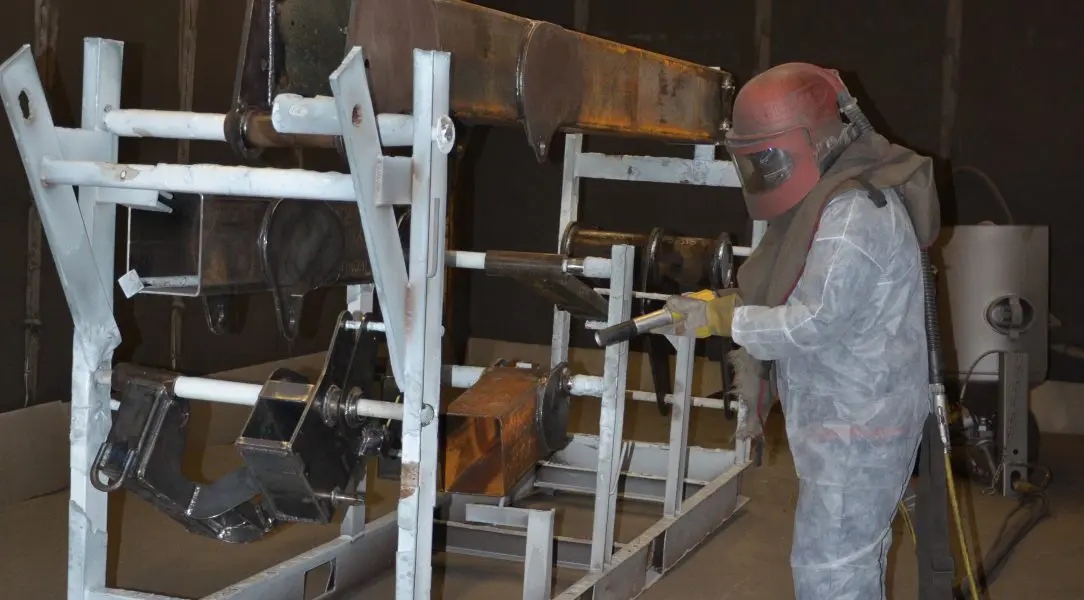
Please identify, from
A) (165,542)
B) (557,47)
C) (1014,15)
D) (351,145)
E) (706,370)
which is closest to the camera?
(351,145)

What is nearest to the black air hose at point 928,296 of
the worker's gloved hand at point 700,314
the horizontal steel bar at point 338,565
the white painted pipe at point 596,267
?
the worker's gloved hand at point 700,314

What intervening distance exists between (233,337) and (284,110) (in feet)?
11.6

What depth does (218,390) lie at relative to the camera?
2188mm

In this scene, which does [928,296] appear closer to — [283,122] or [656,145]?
[283,122]

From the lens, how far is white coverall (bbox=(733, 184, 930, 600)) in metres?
2.23

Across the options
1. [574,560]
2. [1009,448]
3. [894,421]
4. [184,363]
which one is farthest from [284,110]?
[1009,448]

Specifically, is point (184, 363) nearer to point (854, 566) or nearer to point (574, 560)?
point (574, 560)

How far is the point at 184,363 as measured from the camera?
16.0 ft

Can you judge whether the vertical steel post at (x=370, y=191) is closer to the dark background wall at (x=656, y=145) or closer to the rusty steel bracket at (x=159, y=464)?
the rusty steel bracket at (x=159, y=464)

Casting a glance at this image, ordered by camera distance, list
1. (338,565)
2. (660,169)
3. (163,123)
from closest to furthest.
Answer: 1. (163,123)
2. (338,565)
3. (660,169)

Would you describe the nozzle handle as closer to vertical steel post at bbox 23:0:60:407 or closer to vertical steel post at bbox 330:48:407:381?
vertical steel post at bbox 330:48:407:381

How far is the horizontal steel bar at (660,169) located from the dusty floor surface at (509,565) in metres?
1.33

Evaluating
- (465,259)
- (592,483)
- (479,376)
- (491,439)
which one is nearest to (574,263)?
(465,259)

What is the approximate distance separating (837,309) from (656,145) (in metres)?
4.62
